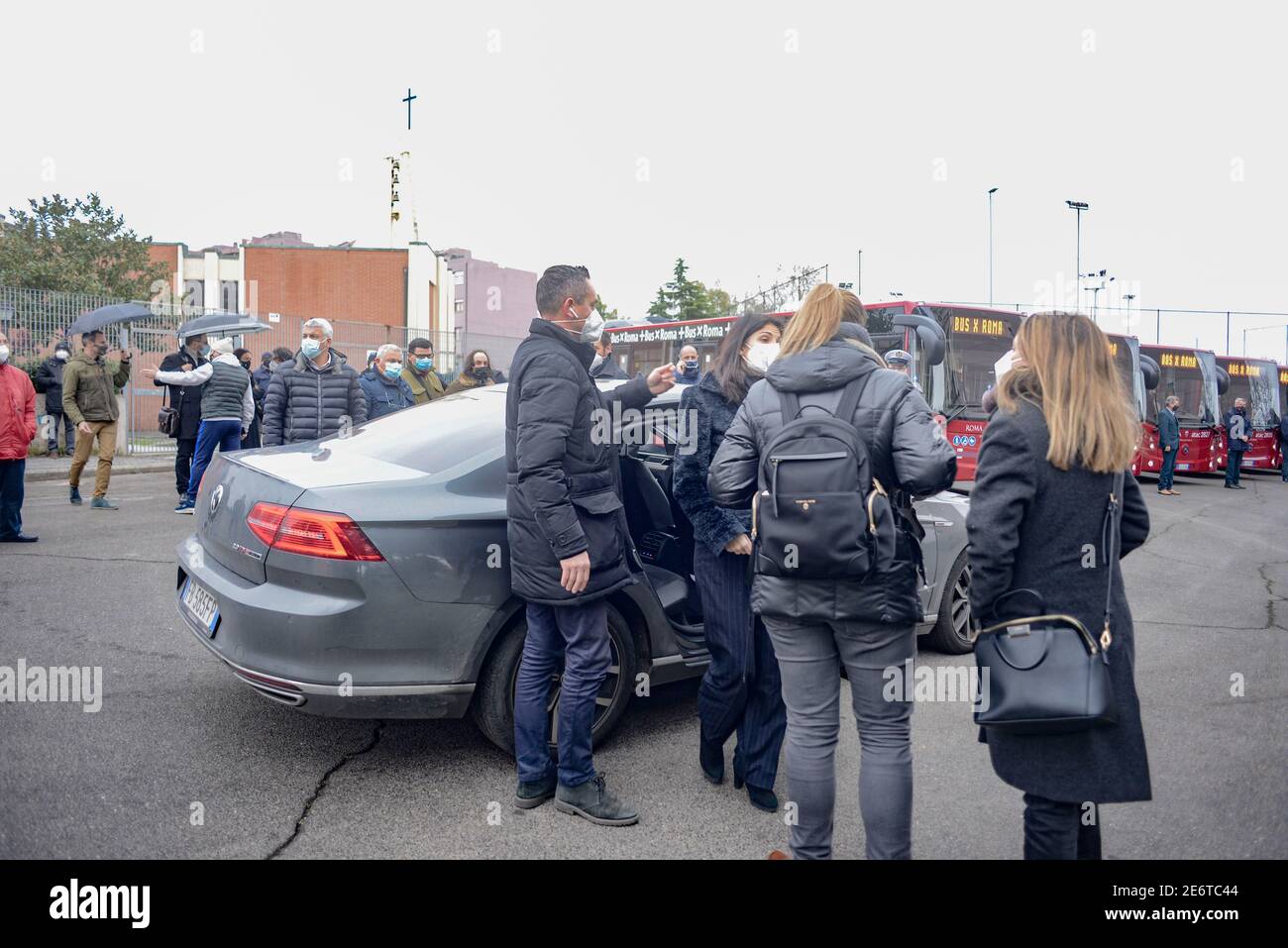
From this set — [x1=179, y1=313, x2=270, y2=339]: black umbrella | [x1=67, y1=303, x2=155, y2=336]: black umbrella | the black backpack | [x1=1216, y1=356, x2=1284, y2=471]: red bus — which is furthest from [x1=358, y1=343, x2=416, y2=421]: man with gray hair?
[x1=1216, y1=356, x2=1284, y2=471]: red bus

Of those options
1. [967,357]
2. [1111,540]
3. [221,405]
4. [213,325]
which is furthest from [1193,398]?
[1111,540]

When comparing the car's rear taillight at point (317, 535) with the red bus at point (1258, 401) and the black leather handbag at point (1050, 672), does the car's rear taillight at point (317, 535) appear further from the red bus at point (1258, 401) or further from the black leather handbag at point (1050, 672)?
the red bus at point (1258, 401)

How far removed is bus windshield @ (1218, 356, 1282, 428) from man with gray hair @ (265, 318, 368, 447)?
21.8m

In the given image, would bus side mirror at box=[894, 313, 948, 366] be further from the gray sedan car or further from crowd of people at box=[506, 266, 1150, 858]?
crowd of people at box=[506, 266, 1150, 858]

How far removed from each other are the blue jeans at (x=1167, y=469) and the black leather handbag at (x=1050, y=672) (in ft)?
55.3

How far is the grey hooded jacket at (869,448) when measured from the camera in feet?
9.00

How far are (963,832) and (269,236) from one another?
209 ft

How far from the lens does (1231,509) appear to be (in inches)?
592

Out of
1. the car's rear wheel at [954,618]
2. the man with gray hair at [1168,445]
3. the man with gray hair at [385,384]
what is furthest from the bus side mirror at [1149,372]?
the car's rear wheel at [954,618]

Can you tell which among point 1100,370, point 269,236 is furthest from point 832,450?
point 269,236

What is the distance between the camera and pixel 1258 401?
23734 millimetres

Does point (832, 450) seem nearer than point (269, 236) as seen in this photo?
Yes
